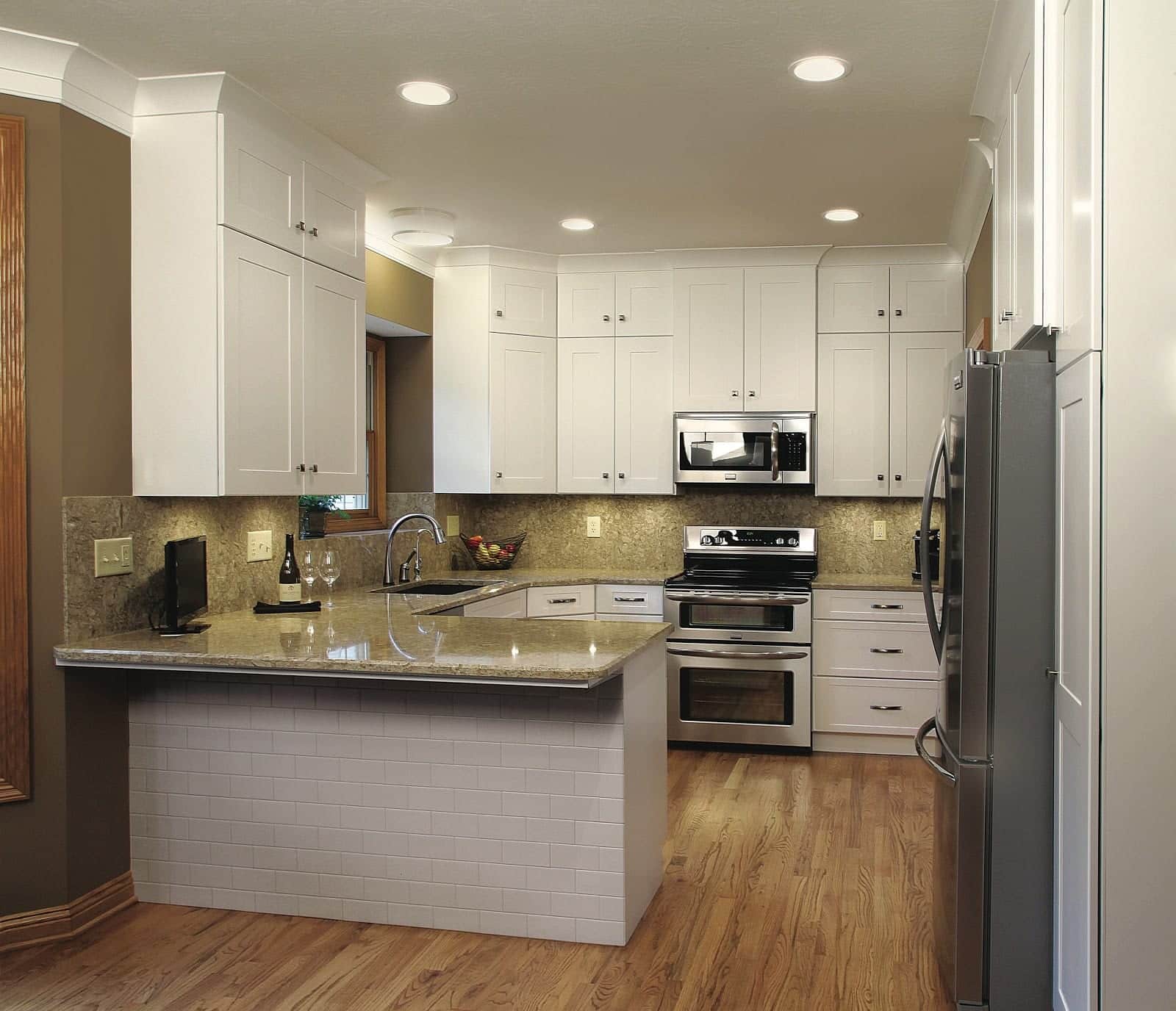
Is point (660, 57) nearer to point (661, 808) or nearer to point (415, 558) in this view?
point (661, 808)


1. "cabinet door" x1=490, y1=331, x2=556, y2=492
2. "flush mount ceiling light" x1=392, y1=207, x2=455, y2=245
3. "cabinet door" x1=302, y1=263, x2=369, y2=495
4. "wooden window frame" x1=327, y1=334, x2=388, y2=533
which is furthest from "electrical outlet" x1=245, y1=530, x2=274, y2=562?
"cabinet door" x1=490, y1=331, x2=556, y2=492

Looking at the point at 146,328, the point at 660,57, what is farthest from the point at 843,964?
the point at 146,328

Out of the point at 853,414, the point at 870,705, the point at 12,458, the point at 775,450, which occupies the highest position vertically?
the point at 853,414

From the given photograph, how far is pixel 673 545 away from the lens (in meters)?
5.84

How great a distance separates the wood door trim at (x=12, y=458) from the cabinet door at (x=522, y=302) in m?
2.71

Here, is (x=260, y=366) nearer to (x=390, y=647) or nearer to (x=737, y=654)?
(x=390, y=647)

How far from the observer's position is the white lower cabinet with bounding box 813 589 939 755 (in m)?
5.00

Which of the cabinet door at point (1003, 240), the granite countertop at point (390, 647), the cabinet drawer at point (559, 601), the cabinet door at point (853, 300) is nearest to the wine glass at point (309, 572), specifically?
the granite countertop at point (390, 647)

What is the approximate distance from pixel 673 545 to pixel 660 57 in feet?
10.8

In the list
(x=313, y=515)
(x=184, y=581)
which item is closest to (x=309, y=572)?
(x=313, y=515)

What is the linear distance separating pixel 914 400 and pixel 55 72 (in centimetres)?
397

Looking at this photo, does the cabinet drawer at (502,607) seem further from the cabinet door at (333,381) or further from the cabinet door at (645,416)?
the cabinet door at (645,416)

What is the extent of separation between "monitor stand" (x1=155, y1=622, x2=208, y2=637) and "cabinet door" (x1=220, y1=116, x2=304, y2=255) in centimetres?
122

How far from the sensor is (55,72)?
9.37 ft
